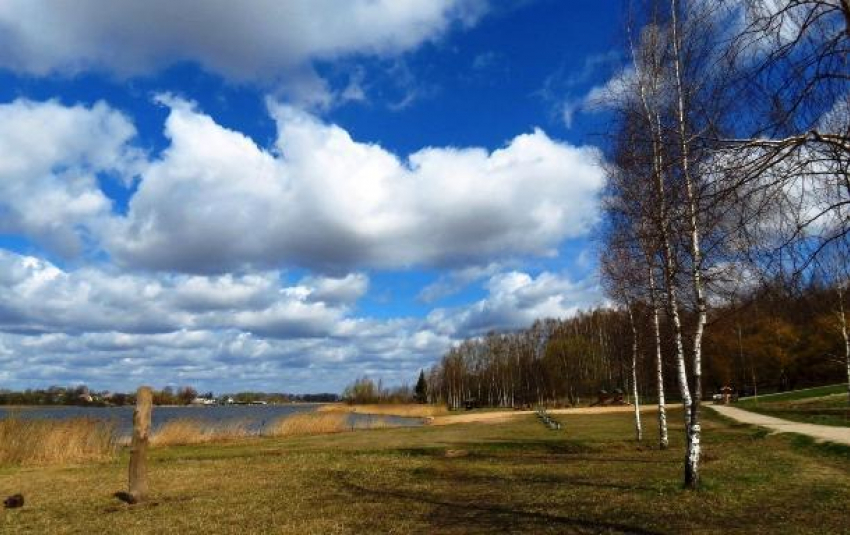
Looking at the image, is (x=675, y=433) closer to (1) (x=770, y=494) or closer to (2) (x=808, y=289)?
(1) (x=770, y=494)

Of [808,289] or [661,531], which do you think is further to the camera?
[661,531]

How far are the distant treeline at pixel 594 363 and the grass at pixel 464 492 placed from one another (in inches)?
175

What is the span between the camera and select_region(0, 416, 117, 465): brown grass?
2514 cm

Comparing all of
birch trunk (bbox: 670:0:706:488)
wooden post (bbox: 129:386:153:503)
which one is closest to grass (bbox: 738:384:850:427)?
birch trunk (bbox: 670:0:706:488)

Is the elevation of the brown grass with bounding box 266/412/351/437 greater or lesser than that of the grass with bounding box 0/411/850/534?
greater

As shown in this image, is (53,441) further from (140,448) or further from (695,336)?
(695,336)

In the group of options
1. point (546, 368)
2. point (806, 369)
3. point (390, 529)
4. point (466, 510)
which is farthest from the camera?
point (546, 368)

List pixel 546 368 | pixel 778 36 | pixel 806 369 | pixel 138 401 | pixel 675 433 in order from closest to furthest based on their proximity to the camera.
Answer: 1. pixel 778 36
2. pixel 138 401
3. pixel 675 433
4. pixel 806 369
5. pixel 546 368

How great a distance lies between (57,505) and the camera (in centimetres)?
1455

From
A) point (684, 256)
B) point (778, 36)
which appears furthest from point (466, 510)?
point (778, 36)

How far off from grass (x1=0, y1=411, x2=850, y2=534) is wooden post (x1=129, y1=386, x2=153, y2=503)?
0.37m

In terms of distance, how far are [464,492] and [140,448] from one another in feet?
23.8

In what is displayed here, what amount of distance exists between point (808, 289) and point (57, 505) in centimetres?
1497

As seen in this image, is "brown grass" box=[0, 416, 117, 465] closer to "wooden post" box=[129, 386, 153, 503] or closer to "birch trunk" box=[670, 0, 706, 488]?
"wooden post" box=[129, 386, 153, 503]
